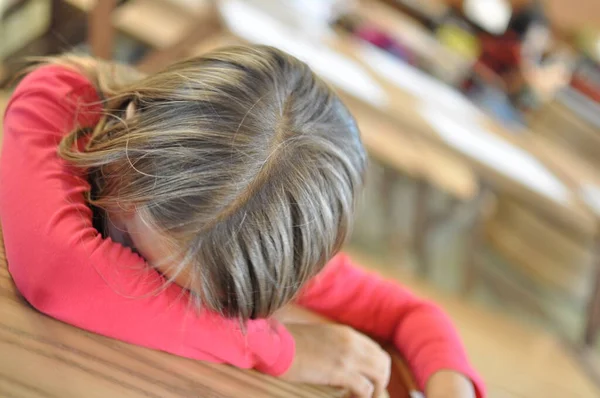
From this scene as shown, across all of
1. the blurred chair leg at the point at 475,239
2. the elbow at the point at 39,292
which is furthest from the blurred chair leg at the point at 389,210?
the elbow at the point at 39,292

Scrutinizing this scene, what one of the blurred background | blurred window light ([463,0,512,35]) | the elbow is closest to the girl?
the elbow

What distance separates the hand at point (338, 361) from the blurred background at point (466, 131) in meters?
0.53

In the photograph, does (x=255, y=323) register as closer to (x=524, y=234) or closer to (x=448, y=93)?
(x=448, y=93)

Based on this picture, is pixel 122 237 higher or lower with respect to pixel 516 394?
higher

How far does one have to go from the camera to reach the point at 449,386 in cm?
69

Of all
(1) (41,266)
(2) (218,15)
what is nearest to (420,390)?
(1) (41,266)

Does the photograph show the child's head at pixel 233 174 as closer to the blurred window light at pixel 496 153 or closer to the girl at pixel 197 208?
the girl at pixel 197 208

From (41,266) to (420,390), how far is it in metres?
0.43

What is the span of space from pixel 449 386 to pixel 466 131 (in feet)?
4.36

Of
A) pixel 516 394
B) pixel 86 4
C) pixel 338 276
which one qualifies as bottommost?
pixel 516 394

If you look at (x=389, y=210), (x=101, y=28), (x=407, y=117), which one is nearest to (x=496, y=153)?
(x=407, y=117)

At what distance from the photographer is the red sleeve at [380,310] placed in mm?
750

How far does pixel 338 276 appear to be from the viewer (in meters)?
0.79

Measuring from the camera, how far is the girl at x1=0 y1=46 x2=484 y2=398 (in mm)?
543
